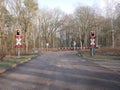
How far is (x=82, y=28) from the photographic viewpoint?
89.8m

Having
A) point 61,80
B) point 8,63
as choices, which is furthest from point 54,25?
point 61,80

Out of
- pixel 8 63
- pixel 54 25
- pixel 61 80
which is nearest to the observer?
pixel 61 80

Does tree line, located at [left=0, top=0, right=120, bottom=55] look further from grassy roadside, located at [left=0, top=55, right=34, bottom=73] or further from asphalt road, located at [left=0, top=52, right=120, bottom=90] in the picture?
asphalt road, located at [left=0, top=52, right=120, bottom=90]

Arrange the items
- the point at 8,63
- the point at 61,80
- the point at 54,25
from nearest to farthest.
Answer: the point at 61,80, the point at 8,63, the point at 54,25

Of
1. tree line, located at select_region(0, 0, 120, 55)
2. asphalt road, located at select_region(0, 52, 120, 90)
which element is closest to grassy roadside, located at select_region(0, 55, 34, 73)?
asphalt road, located at select_region(0, 52, 120, 90)

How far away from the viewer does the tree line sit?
184 feet

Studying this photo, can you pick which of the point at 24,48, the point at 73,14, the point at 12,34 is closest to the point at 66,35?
the point at 73,14

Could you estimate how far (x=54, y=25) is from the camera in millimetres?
102125

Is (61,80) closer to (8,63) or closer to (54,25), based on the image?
(8,63)

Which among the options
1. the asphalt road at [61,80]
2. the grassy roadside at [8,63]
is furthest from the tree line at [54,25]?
the asphalt road at [61,80]

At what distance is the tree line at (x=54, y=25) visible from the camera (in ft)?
184

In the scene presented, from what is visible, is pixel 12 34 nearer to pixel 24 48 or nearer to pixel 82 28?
pixel 24 48

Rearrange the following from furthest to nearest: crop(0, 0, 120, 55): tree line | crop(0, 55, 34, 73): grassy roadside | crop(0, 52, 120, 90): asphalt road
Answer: crop(0, 0, 120, 55): tree line < crop(0, 55, 34, 73): grassy roadside < crop(0, 52, 120, 90): asphalt road

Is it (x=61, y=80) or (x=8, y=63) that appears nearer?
(x=61, y=80)
